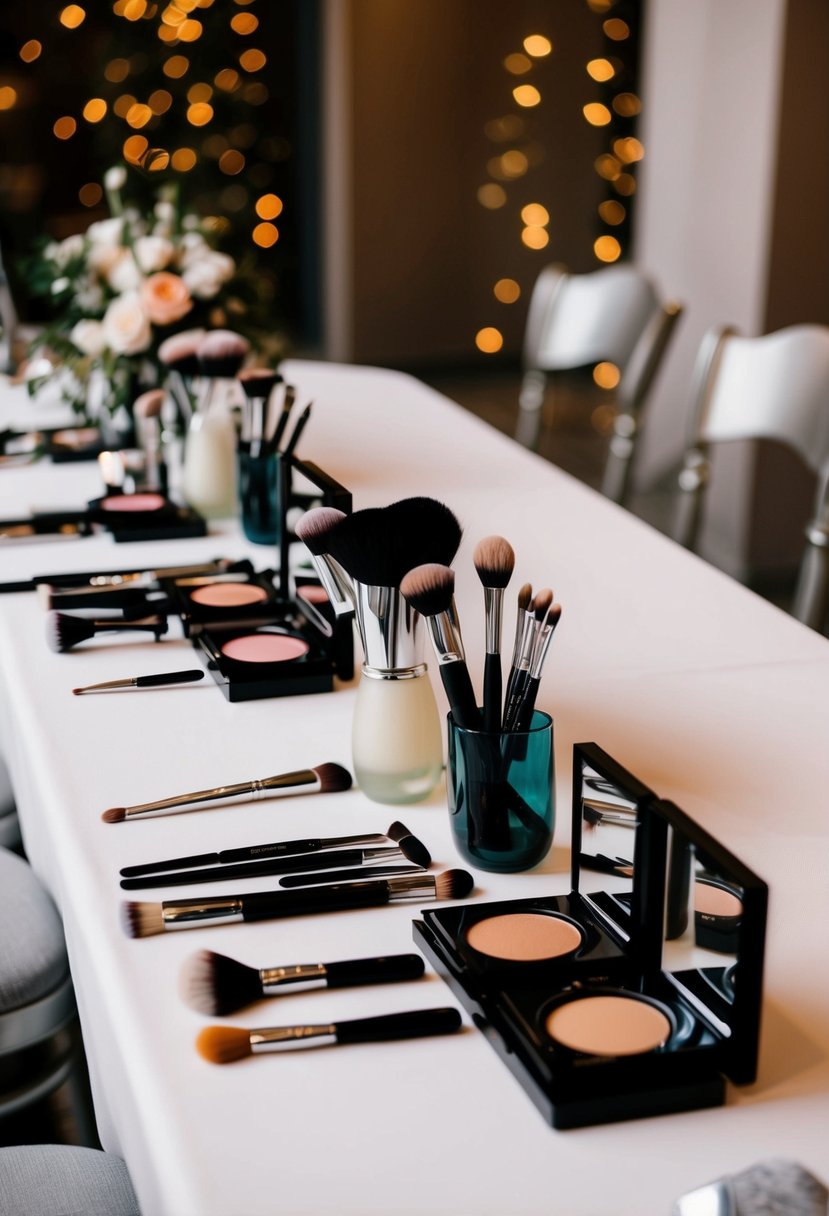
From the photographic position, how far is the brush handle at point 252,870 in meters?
0.98

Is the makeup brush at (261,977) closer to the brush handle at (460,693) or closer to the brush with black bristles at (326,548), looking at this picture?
the brush handle at (460,693)

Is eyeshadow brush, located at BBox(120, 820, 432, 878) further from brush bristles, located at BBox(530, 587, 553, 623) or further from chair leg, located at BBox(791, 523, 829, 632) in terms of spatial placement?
chair leg, located at BBox(791, 523, 829, 632)

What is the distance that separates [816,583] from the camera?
1.96 metres

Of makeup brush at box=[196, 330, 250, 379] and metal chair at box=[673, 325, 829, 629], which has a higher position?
makeup brush at box=[196, 330, 250, 379]

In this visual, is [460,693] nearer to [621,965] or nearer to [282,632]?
[621,965]

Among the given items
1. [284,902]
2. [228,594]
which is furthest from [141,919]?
[228,594]

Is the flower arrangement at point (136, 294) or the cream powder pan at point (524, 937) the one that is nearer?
the cream powder pan at point (524, 937)

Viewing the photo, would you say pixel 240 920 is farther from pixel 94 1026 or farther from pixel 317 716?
pixel 317 716

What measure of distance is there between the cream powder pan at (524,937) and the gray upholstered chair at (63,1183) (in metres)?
0.31

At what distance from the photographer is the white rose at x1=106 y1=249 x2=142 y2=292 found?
2.12 meters

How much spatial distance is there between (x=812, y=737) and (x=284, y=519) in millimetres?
617

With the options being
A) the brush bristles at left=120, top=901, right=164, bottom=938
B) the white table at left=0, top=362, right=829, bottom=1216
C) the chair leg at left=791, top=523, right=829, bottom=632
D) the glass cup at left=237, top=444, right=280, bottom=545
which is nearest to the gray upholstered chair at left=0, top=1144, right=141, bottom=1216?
the white table at left=0, top=362, right=829, bottom=1216

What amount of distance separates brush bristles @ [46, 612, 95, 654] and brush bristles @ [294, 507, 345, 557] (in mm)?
448

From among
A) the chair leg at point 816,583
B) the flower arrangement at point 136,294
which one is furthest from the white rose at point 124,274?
the chair leg at point 816,583
